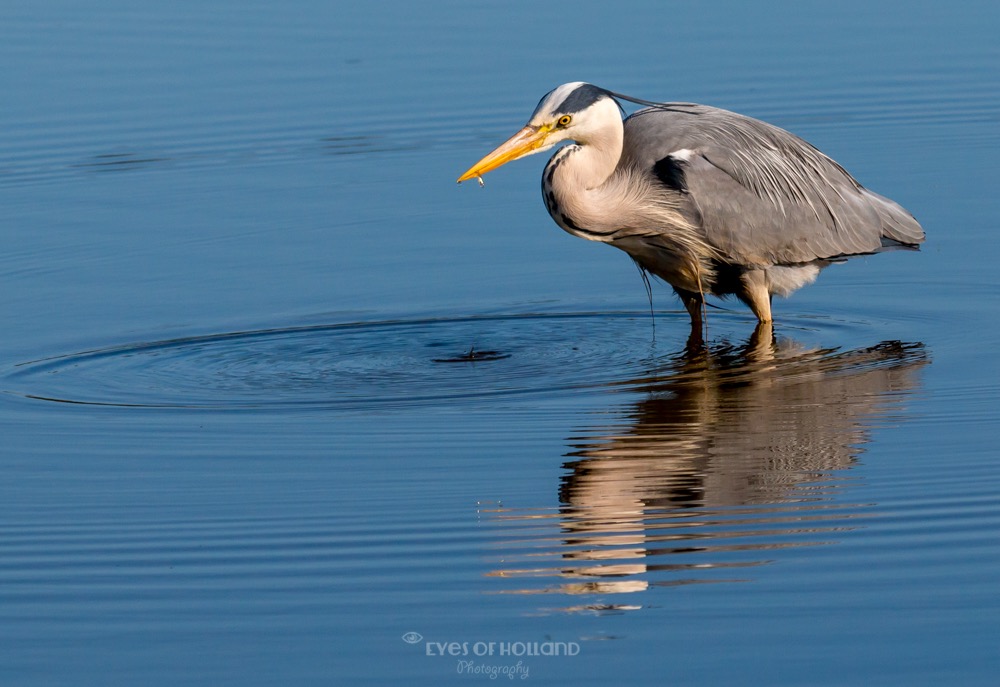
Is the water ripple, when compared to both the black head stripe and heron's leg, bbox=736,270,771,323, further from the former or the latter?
the black head stripe

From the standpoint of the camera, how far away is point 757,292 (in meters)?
9.15

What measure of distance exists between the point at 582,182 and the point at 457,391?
149cm

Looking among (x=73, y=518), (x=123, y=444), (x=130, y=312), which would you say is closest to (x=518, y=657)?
(x=73, y=518)

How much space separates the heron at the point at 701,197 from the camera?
8.52 meters

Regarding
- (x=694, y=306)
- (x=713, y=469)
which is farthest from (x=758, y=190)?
(x=713, y=469)

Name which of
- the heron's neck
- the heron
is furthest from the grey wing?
the heron's neck

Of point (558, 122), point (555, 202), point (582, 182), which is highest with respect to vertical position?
point (558, 122)

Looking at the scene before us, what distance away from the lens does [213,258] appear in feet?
34.6

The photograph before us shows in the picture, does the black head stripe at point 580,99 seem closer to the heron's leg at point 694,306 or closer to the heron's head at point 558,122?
the heron's head at point 558,122

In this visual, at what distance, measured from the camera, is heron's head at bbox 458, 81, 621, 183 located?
324 inches

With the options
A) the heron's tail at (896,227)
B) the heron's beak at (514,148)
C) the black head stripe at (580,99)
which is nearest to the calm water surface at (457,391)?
the heron's tail at (896,227)

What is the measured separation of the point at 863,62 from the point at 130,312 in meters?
7.97

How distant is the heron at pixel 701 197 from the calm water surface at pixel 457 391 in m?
0.32

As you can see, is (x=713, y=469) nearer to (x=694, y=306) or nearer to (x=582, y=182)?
(x=582, y=182)
